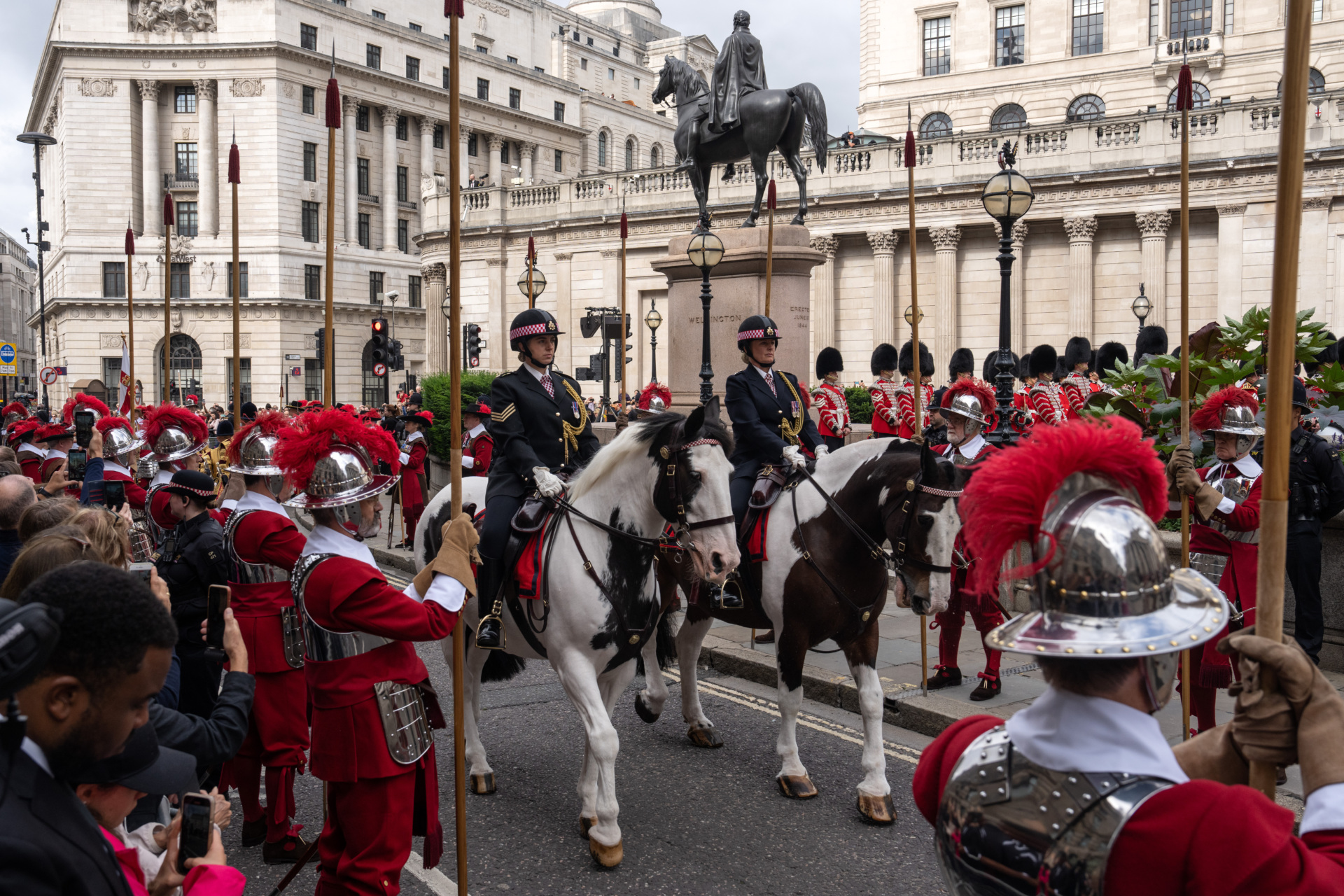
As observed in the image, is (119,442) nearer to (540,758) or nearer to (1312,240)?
(540,758)

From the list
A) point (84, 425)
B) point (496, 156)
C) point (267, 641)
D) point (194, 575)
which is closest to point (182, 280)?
point (496, 156)

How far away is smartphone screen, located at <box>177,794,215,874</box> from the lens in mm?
2389

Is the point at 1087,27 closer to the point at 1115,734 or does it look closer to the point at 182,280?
the point at 1115,734

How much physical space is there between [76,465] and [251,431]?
5.16 metres

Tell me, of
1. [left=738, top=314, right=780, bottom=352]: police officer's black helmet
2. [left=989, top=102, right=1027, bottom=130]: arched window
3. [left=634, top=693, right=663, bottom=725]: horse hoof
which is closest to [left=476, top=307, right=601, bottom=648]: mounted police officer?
[left=738, top=314, right=780, bottom=352]: police officer's black helmet

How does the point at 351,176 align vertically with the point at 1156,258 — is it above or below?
above

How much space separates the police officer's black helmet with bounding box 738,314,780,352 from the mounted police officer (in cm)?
148

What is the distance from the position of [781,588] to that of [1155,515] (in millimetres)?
4314

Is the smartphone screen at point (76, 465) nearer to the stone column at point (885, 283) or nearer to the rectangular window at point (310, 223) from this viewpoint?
the stone column at point (885, 283)

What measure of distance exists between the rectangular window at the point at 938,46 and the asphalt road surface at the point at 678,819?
50.6 m

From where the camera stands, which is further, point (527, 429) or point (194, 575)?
point (527, 429)

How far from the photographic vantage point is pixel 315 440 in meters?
4.13

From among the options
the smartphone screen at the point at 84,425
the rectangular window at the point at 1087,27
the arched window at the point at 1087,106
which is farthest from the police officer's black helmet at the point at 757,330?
the rectangular window at the point at 1087,27

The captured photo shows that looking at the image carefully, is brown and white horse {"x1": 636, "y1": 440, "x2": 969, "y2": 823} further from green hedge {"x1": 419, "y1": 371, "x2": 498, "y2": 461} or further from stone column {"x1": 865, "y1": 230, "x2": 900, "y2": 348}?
stone column {"x1": 865, "y1": 230, "x2": 900, "y2": 348}
